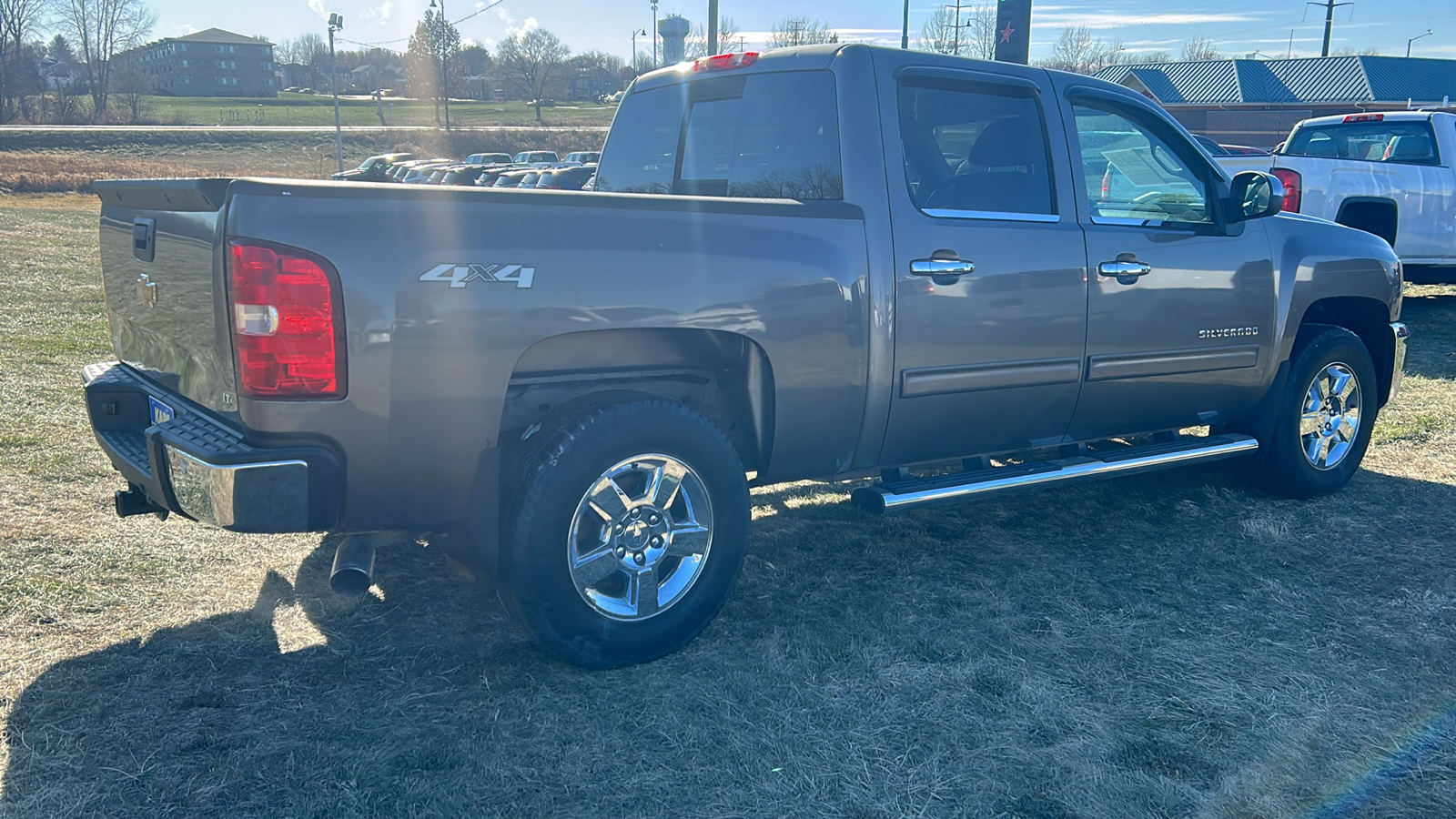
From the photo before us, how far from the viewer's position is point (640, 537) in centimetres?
340

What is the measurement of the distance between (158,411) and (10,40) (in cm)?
8411

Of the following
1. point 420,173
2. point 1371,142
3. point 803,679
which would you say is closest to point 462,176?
point 420,173

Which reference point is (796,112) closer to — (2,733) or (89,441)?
(2,733)

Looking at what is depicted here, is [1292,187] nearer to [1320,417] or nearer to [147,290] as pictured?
[1320,417]

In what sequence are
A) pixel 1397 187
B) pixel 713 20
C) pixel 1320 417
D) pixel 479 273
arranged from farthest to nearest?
1. pixel 713 20
2. pixel 1397 187
3. pixel 1320 417
4. pixel 479 273

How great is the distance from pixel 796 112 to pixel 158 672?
2.89 metres

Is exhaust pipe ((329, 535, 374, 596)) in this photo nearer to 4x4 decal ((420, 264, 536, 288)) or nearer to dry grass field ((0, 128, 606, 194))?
4x4 decal ((420, 264, 536, 288))

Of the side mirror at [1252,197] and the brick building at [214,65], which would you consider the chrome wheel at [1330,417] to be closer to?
the side mirror at [1252,197]

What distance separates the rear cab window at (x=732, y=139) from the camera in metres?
3.92

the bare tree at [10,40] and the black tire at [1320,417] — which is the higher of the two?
the bare tree at [10,40]

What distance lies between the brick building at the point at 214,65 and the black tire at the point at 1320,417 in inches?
4836

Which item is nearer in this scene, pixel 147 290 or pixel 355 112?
pixel 147 290

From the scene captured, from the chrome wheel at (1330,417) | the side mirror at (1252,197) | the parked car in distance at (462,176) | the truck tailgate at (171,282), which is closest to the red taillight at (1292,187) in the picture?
the chrome wheel at (1330,417)

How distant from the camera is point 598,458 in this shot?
10.5 feet
